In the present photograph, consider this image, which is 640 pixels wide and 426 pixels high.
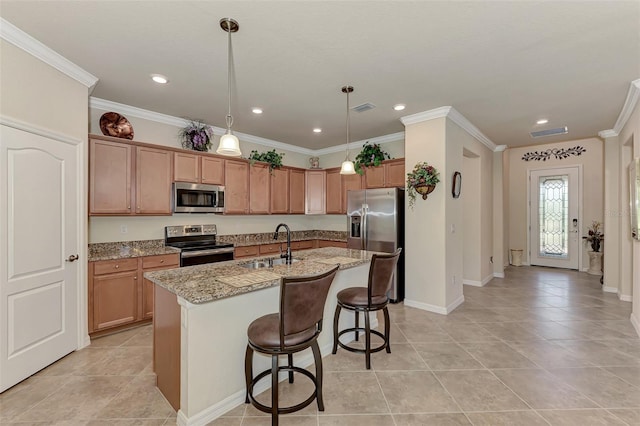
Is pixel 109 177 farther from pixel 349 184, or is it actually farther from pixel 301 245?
pixel 349 184

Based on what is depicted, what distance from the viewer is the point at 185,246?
4164 mm

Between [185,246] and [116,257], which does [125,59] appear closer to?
[116,257]

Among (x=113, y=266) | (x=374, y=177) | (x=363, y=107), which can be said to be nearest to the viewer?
(x=113, y=266)

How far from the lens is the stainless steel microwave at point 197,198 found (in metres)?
4.05

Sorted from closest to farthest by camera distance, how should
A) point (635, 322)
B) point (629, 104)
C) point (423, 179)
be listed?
point (635, 322) → point (629, 104) → point (423, 179)

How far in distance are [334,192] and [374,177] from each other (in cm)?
96

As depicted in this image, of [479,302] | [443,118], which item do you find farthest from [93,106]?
[479,302]

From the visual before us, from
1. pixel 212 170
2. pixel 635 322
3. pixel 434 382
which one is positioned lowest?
pixel 434 382

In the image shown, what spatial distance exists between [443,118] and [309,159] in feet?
10.4

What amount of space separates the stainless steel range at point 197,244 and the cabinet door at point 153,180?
0.47 m

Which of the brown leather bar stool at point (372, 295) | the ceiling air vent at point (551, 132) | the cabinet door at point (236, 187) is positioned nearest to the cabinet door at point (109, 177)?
the cabinet door at point (236, 187)

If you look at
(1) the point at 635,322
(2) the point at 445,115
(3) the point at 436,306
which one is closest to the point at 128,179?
(2) the point at 445,115

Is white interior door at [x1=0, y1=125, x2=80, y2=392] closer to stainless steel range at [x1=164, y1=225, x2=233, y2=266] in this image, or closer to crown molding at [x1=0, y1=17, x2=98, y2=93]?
crown molding at [x1=0, y1=17, x2=98, y2=93]

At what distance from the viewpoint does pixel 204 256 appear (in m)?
4.00
